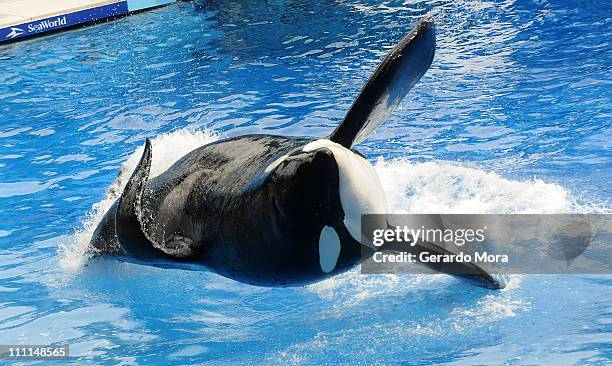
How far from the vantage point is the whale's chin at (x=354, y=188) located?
9.66 feet

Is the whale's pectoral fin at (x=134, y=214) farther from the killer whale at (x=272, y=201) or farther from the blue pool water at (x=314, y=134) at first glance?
the blue pool water at (x=314, y=134)

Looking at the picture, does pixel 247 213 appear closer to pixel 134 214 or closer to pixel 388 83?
pixel 134 214

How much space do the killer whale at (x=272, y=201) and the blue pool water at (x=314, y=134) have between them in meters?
0.44

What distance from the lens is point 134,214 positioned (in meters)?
3.55

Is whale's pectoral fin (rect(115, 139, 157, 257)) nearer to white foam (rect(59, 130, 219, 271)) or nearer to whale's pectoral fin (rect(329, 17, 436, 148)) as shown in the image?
whale's pectoral fin (rect(329, 17, 436, 148))

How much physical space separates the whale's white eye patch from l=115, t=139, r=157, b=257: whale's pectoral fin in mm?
853

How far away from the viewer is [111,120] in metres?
8.80

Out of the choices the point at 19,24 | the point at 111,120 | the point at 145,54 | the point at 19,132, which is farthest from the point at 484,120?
the point at 19,24

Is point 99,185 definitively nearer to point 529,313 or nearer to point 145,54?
point 529,313

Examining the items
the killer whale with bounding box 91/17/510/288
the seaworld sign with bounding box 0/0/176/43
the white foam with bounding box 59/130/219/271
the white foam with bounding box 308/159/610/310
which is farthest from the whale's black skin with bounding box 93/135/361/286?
the seaworld sign with bounding box 0/0/176/43

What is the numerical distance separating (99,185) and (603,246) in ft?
13.9

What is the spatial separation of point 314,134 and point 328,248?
14.6 ft

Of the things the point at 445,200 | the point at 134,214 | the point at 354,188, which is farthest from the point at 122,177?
the point at 354,188

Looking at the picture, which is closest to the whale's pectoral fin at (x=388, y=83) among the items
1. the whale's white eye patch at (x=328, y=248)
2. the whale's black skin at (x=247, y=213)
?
the whale's black skin at (x=247, y=213)
